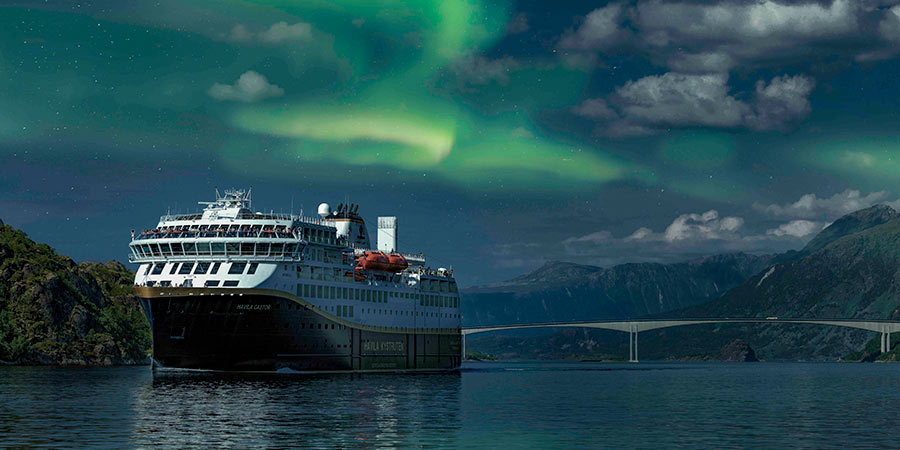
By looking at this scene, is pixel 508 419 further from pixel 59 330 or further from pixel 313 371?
pixel 59 330

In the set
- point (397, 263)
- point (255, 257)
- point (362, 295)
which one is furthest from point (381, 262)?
point (255, 257)

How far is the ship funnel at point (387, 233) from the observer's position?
15775 cm

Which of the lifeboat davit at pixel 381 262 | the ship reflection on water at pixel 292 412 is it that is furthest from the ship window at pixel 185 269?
the lifeboat davit at pixel 381 262

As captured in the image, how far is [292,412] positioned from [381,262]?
66.5 meters

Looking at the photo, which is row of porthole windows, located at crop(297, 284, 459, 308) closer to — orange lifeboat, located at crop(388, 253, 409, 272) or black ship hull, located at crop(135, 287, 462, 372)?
black ship hull, located at crop(135, 287, 462, 372)

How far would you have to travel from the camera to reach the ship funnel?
157750mm

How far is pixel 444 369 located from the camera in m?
150

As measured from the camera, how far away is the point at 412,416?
66750 mm

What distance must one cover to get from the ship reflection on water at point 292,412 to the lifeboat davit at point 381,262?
2779cm

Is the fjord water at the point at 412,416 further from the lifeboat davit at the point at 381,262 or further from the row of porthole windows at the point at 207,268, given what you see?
the lifeboat davit at the point at 381,262

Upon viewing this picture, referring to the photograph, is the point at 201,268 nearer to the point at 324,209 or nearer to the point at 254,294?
the point at 254,294

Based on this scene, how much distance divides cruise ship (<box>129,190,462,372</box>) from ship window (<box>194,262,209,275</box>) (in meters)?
0.12

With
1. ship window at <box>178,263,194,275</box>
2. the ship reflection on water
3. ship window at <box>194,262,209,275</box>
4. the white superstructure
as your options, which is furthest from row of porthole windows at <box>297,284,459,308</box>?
the ship reflection on water

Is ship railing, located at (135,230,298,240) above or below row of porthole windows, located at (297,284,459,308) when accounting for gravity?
above
